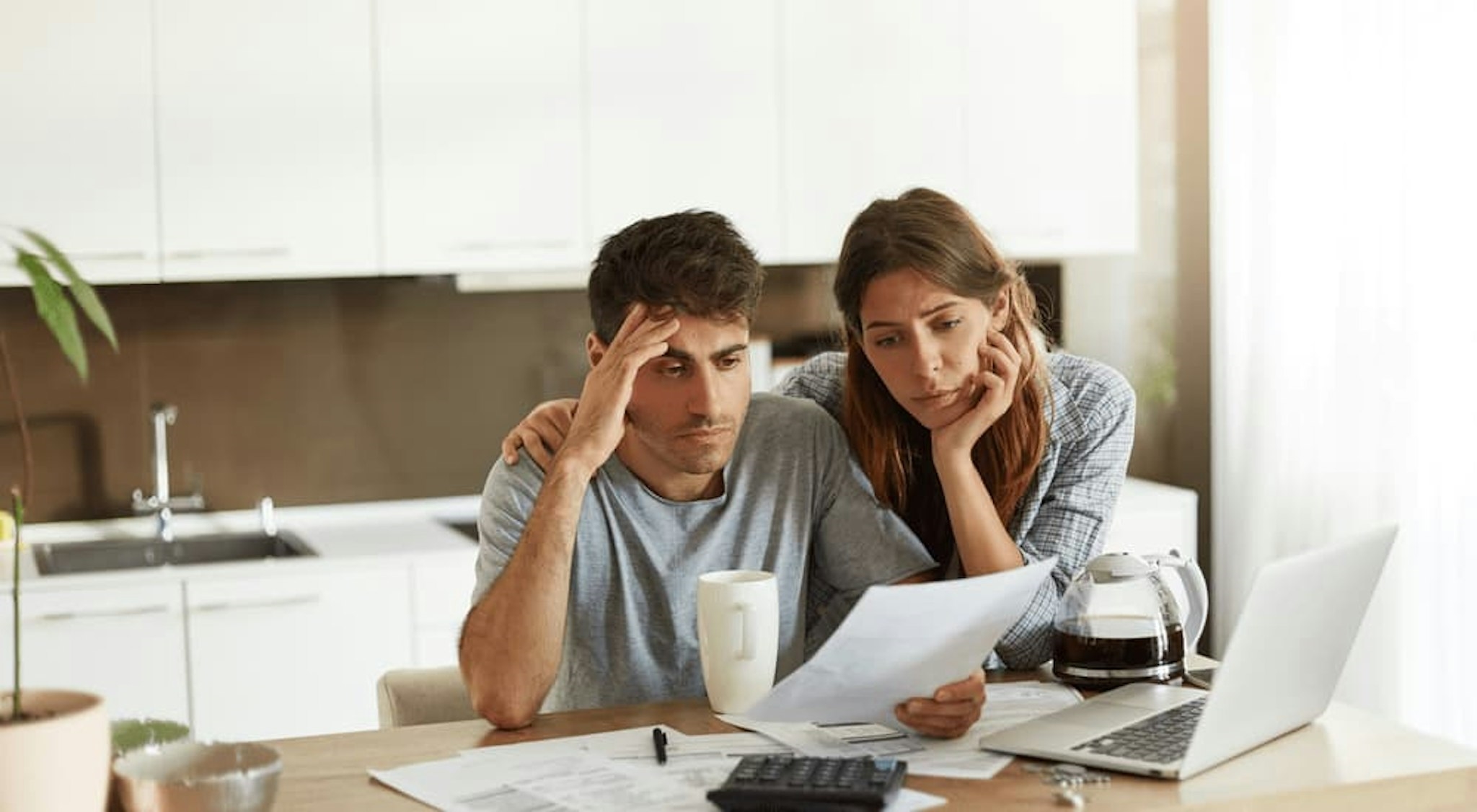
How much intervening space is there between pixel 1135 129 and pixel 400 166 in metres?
1.81

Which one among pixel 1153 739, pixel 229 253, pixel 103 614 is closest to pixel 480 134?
pixel 229 253

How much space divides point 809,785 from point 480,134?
2.47 meters

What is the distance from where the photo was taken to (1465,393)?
11.3 feet

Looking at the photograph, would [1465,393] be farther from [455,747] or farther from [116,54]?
[116,54]

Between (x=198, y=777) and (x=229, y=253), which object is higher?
(x=229, y=253)

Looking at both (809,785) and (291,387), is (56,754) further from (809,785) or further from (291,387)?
Result: (291,387)

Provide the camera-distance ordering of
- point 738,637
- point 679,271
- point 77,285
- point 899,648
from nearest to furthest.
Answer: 1. point 77,285
2. point 899,648
3. point 738,637
4. point 679,271

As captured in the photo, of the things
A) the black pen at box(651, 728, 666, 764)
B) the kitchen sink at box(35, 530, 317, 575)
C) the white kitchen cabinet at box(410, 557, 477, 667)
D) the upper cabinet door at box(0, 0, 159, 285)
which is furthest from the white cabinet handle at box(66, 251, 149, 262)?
the black pen at box(651, 728, 666, 764)

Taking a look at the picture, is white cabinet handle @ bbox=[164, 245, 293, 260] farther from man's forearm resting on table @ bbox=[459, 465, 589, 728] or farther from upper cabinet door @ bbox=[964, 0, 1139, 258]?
man's forearm resting on table @ bbox=[459, 465, 589, 728]

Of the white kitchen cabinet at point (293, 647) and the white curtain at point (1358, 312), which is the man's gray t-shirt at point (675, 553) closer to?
the white kitchen cabinet at point (293, 647)

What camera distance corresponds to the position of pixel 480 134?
12.1 ft

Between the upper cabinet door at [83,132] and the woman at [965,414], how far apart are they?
1.69m

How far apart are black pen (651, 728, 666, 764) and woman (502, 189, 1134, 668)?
49 cm

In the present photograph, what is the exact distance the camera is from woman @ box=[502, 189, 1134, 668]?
211 centimetres
